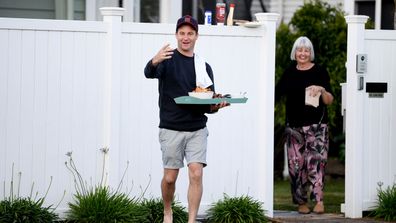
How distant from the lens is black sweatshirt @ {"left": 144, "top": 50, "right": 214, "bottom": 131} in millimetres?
8547

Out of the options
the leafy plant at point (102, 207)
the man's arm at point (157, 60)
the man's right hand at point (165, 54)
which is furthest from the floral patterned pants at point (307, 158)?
the man's right hand at point (165, 54)

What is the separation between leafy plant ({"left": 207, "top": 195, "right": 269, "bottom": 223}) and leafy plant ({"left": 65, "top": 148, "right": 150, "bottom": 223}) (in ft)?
2.25

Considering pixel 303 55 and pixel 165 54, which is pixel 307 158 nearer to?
pixel 303 55

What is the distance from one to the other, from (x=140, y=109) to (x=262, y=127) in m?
1.19

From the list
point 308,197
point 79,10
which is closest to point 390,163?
point 308,197

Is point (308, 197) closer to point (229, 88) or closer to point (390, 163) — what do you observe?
point (390, 163)

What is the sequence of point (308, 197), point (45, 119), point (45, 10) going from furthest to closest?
point (45, 10), point (308, 197), point (45, 119)

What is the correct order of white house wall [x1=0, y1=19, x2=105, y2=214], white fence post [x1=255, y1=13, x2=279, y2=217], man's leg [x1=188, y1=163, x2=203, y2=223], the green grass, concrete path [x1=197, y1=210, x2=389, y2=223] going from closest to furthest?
man's leg [x1=188, y1=163, x2=203, y2=223] → white house wall [x1=0, y1=19, x2=105, y2=214] → white fence post [x1=255, y1=13, x2=279, y2=217] → concrete path [x1=197, y1=210, x2=389, y2=223] → the green grass

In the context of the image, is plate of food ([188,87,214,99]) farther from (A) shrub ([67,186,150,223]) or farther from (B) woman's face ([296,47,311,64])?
(B) woman's face ([296,47,311,64])

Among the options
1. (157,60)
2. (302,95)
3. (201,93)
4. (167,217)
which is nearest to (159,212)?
(167,217)

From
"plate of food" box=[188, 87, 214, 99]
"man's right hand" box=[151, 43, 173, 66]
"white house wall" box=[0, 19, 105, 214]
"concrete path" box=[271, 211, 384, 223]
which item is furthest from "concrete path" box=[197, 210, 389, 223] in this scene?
"man's right hand" box=[151, 43, 173, 66]

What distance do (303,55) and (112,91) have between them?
2.28 meters

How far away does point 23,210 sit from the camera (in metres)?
8.91

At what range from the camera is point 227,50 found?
9.86 m
